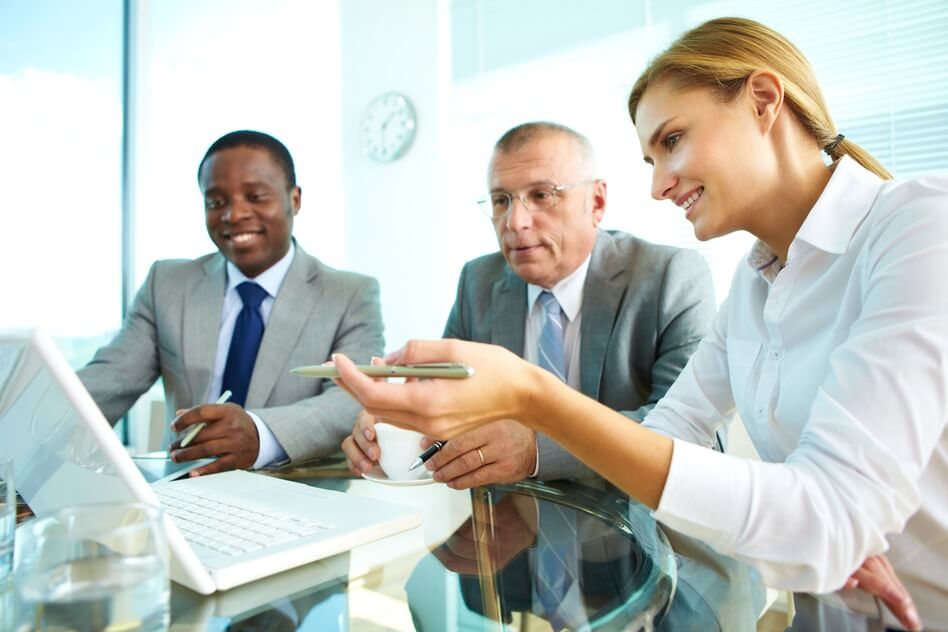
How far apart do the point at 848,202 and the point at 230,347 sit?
167cm

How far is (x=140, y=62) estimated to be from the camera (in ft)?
12.6

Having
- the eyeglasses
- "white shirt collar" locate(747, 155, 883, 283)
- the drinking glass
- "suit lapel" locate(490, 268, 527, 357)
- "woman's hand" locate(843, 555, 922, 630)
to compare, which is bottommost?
"woman's hand" locate(843, 555, 922, 630)

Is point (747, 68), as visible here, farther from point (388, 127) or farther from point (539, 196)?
point (388, 127)

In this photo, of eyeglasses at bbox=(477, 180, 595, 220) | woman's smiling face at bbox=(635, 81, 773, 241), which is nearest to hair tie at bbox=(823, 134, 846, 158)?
woman's smiling face at bbox=(635, 81, 773, 241)

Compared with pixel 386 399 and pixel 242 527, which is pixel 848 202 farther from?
pixel 242 527

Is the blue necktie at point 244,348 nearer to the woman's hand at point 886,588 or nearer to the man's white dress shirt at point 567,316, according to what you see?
the man's white dress shirt at point 567,316

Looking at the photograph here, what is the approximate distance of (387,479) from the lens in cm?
122

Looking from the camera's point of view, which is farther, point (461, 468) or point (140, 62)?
point (140, 62)

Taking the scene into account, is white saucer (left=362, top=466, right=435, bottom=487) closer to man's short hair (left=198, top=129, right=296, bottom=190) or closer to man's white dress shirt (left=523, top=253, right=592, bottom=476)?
man's white dress shirt (left=523, top=253, right=592, bottom=476)

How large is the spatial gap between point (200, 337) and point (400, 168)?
2512 mm

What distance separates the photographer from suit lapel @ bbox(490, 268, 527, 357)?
1.90m

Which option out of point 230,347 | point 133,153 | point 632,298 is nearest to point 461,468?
point 632,298

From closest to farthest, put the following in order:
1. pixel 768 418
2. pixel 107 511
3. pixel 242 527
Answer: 1. pixel 107 511
2. pixel 242 527
3. pixel 768 418

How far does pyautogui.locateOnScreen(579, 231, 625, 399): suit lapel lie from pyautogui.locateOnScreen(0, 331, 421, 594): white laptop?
89 centimetres
